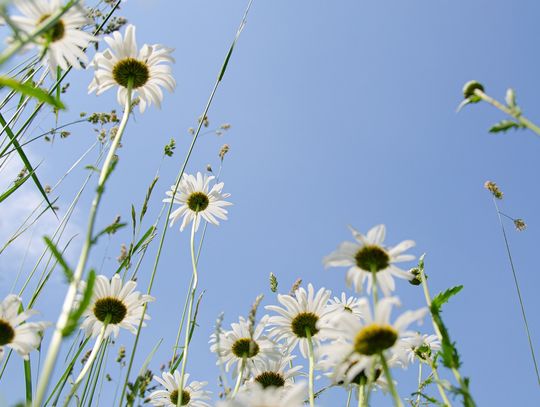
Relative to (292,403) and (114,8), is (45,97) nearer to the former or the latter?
(292,403)

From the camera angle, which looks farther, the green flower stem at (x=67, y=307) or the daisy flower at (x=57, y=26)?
the daisy flower at (x=57, y=26)

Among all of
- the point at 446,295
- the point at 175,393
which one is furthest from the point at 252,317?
the point at 175,393

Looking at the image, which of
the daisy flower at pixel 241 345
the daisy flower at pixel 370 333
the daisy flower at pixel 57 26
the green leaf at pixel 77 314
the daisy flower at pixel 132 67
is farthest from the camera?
the daisy flower at pixel 241 345

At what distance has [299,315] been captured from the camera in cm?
227

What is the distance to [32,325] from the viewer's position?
1.64 m

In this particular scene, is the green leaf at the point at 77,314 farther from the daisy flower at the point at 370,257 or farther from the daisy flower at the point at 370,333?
the daisy flower at the point at 370,257

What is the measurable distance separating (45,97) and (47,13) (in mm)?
567

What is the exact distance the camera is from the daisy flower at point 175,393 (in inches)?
92.7

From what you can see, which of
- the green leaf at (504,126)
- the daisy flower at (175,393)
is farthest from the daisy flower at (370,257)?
the daisy flower at (175,393)

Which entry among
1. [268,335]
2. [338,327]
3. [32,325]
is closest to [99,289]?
[32,325]

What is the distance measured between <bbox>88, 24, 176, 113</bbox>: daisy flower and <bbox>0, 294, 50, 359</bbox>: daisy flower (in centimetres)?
84

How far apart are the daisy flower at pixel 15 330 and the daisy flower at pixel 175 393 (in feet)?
2.48

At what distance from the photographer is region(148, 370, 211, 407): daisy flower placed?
7.72ft

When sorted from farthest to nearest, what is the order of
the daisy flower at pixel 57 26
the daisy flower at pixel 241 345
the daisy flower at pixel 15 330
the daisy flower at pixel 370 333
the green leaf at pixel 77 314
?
the daisy flower at pixel 241 345
the daisy flower at pixel 15 330
the daisy flower at pixel 57 26
the daisy flower at pixel 370 333
the green leaf at pixel 77 314
